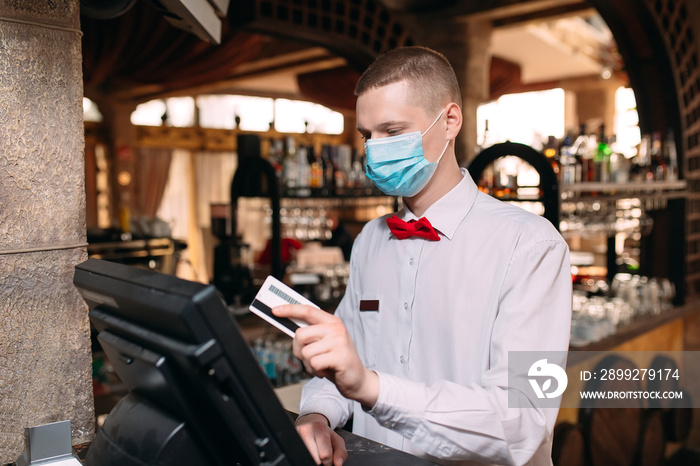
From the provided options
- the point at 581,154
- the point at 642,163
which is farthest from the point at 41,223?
the point at 642,163

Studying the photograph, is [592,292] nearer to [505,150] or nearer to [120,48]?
[505,150]

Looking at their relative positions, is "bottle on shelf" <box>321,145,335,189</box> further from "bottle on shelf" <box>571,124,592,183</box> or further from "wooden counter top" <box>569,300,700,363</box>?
"wooden counter top" <box>569,300,700,363</box>

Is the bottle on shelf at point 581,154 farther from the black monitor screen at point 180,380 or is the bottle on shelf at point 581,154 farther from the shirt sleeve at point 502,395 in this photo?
the black monitor screen at point 180,380

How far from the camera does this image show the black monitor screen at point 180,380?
664 mm

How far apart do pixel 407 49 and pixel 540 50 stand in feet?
31.5

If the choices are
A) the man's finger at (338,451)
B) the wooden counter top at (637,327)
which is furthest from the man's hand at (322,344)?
the wooden counter top at (637,327)

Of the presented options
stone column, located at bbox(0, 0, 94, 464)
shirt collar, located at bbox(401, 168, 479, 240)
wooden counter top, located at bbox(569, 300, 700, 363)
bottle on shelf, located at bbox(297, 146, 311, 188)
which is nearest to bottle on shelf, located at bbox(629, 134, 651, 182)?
wooden counter top, located at bbox(569, 300, 700, 363)

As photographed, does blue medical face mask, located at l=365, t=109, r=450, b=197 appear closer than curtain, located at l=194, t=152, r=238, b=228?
Yes

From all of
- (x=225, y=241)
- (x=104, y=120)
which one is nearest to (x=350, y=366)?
(x=225, y=241)

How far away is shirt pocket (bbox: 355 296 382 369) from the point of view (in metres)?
1.53

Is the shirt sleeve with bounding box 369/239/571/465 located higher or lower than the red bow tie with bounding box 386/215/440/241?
lower

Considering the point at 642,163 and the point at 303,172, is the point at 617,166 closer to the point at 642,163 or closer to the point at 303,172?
the point at 642,163

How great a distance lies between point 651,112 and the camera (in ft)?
15.3

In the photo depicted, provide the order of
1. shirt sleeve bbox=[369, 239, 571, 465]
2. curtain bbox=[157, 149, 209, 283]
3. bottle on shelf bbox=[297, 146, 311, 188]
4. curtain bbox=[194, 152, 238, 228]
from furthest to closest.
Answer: curtain bbox=[194, 152, 238, 228] → curtain bbox=[157, 149, 209, 283] → bottle on shelf bbox=[297, 146, 311, 188] → shirt sleeve bbox=[369, 239, 571, 465]
